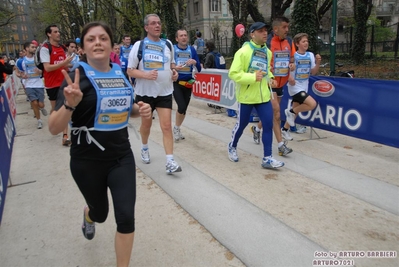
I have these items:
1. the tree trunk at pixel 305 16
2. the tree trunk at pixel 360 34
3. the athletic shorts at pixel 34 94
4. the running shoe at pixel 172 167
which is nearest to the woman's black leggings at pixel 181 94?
the running shoe at pixel 172 167

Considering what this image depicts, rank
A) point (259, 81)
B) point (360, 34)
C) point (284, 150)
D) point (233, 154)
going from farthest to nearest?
point (360, 34) < point (284, 150) < point (233, 154) < point (259, 81)

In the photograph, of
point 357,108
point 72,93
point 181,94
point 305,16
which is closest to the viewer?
point 72,93

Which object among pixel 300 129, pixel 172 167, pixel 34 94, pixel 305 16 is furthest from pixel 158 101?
pixel 305 16

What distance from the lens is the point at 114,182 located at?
252 cm

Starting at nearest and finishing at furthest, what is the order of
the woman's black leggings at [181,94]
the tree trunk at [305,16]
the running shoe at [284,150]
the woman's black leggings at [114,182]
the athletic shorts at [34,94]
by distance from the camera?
the woman's black leggings at [114,182] → the running shoe at [284,150] → the woman's black leggings at [181,94] → the athletic shorts at [34,94] → the tree trunk at [305,16]

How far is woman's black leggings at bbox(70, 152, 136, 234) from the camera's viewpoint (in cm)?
244

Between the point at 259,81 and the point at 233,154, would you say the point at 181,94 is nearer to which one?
the point at 233,154

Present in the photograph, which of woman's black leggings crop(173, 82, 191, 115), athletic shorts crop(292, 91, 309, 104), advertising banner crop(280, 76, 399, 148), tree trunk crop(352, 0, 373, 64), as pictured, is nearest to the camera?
advertising banner crop(280, 76, 399, 148)

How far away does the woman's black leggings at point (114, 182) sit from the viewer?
2.44m

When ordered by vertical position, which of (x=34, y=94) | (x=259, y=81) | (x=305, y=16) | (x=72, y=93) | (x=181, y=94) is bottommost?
(x=34, y=94)

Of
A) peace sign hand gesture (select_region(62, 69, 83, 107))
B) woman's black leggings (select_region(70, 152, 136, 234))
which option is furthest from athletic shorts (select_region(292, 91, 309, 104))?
peace sign hand gesture (select_region(62, 69, 83, 107))

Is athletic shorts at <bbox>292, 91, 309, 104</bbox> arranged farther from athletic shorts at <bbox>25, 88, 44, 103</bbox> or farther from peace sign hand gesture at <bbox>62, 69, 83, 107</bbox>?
athletic shorts at <bbox>25, 88, 44, 103</bbox>

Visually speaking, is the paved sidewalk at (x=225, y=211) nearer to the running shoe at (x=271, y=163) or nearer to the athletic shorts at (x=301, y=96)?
the running shoe at (x=271, y=163)

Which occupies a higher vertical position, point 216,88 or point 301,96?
point 301,96
